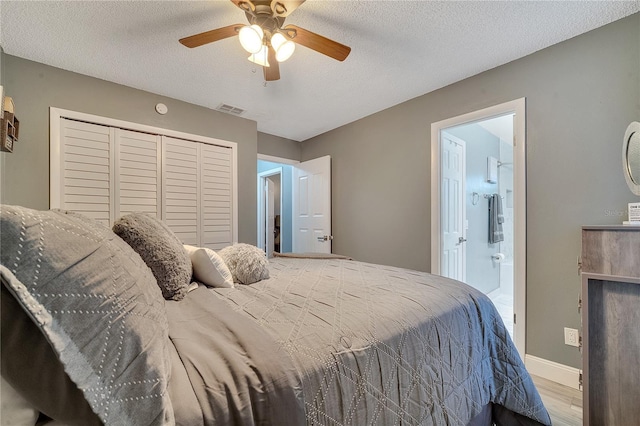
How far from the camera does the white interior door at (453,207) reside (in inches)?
108

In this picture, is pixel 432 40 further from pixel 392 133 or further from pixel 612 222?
pixel 612 222

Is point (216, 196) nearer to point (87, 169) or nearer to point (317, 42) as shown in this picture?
point (87, 169)

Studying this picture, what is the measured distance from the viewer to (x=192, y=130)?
2977 millimetres

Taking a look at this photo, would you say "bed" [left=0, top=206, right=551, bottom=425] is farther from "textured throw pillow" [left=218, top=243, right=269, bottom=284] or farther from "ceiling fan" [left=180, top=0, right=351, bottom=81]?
"ceiling fan" [left=180, top=0, right=351, bottom=81]

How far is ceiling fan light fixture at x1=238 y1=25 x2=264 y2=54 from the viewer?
145 centimetres

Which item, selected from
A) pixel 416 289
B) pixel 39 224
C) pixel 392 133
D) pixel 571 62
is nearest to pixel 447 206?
pixel 392 133

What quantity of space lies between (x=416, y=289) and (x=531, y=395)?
0.76m

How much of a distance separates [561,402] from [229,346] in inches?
88.8

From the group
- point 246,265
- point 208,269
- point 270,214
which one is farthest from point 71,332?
point 270,214

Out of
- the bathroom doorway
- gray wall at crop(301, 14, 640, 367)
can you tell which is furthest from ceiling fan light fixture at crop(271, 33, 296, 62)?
the bathroom doorway

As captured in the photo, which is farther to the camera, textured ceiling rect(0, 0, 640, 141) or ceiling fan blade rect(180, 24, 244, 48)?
textured ceiling rect(0, 0, 640, 141)

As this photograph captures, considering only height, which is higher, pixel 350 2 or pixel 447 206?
pixel 350 2

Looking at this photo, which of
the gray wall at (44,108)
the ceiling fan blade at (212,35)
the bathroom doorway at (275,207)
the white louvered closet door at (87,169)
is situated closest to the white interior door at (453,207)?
the ceiling fan blade at (212,35)

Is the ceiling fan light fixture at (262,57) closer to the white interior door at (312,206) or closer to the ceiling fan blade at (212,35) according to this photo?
the ceiling fan blade at (212,35)
